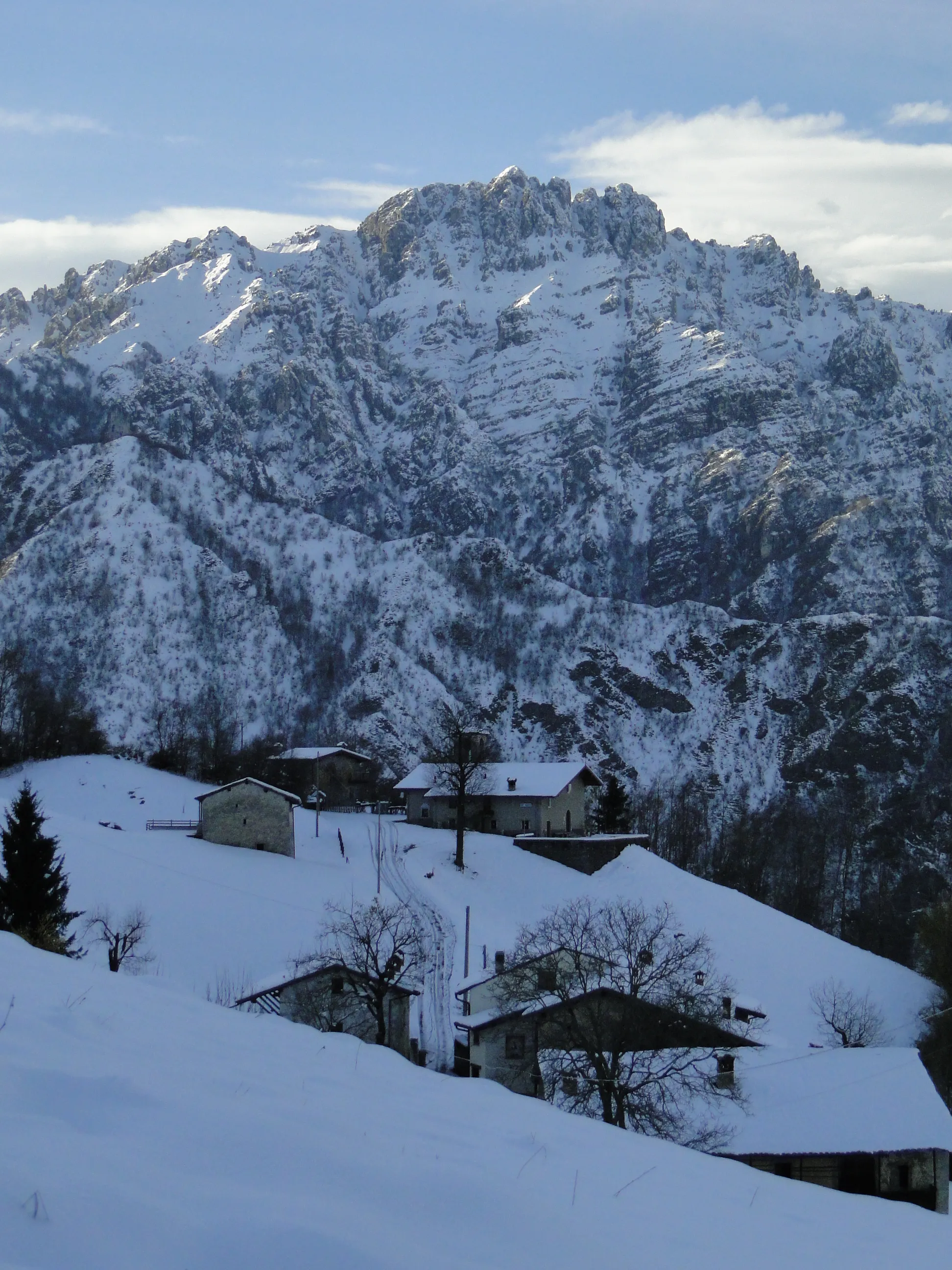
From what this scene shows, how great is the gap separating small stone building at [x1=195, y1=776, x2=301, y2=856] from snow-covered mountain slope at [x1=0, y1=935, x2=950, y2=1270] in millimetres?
59823

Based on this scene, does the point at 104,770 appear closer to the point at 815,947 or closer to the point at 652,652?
the point at 815,947

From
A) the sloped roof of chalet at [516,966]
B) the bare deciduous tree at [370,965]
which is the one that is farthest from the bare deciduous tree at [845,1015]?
the bare deciduous tree at [370,965]

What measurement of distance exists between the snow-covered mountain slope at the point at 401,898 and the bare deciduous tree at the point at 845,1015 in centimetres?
60

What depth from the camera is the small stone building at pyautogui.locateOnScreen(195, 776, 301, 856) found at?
69.9 meters

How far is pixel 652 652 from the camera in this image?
590 ft

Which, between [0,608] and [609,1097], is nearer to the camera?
[609,1097]

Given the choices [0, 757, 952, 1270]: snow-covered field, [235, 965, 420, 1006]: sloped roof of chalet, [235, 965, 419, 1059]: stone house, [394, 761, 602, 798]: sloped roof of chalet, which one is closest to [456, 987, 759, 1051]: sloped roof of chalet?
[235, 965, 419, 1059]: stone house

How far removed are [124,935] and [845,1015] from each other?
30.5 m

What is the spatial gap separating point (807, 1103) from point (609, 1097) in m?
6.51

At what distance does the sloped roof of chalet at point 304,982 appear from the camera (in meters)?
36.5

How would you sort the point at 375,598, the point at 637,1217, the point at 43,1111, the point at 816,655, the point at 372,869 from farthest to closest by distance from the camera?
the point at 375,598
the point at 816,655
the point at 372,869
the point at 637,1217
the point at 43,1111

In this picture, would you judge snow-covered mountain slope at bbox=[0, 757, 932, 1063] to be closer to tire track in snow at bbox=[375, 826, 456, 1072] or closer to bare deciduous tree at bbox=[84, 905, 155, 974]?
tire track in snow at bbox=[375, 826, 456, 1072]

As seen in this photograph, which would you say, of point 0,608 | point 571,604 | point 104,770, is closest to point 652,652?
point 571,604

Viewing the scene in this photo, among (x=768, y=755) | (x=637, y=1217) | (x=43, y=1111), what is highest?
(x=43, y=1111)
